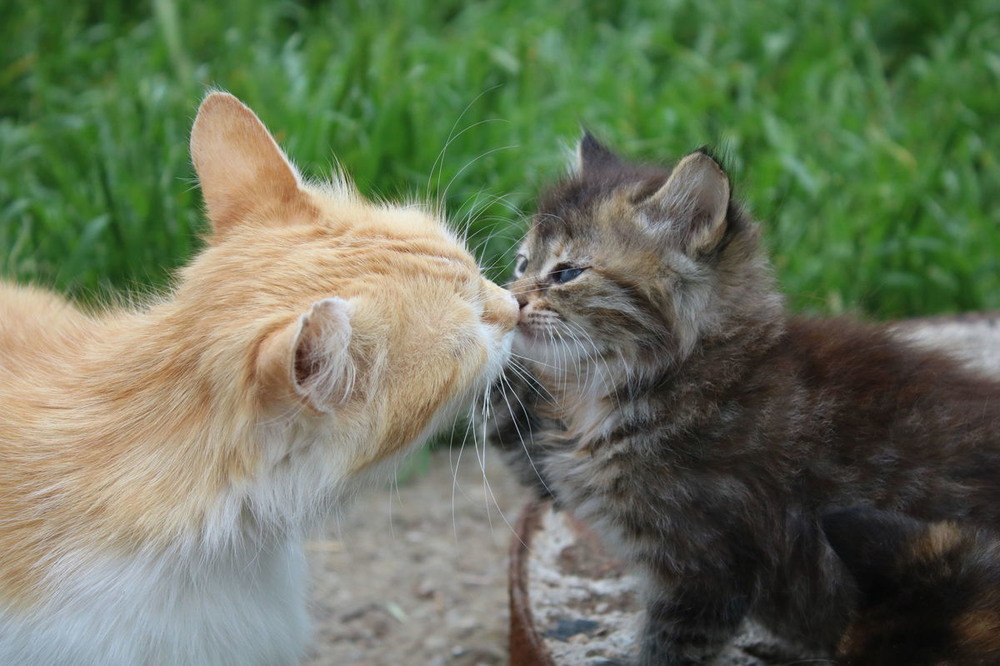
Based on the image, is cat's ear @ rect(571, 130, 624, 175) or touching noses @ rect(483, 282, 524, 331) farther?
cat's ear @ rect(571, 130, 624, 175)

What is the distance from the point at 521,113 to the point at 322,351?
10.2ft

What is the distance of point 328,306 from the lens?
1.87 m

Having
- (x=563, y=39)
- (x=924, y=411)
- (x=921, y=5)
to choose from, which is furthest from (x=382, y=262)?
(x=921, y=5)

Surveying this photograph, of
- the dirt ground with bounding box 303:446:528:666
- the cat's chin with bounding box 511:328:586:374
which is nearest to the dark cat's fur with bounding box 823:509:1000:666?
the cat's chin with bounding box 511:328:586:374

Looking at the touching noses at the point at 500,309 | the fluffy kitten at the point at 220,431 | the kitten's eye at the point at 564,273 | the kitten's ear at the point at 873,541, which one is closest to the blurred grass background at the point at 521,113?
the kitten's eye at the point at 564,273

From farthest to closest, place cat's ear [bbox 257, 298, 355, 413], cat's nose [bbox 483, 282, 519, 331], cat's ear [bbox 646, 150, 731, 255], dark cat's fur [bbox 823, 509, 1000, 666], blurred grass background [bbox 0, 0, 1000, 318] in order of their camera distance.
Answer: blurred grass background [bbox 0, 0, 1000, 318], cat's ear [bbox 646, 150, 731, 255], cat's nose [bbox 483, 282, 519, 331], dark cat's fur [bbox 823, 509, 1000, 666], cat's ear [bbox 257, 298, 355, 413]

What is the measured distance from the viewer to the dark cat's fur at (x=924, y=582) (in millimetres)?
2115

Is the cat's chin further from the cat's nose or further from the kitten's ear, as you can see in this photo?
the kitten's ear

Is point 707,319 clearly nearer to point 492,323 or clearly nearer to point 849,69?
point 492,323

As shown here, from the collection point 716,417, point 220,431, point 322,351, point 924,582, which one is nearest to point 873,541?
point 924,582

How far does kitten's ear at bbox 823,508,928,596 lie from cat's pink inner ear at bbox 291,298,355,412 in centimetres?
105

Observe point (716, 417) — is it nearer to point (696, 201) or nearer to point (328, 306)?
point (696, 201)

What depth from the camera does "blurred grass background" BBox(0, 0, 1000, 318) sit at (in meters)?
4.12

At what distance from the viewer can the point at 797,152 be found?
16.6 feet
